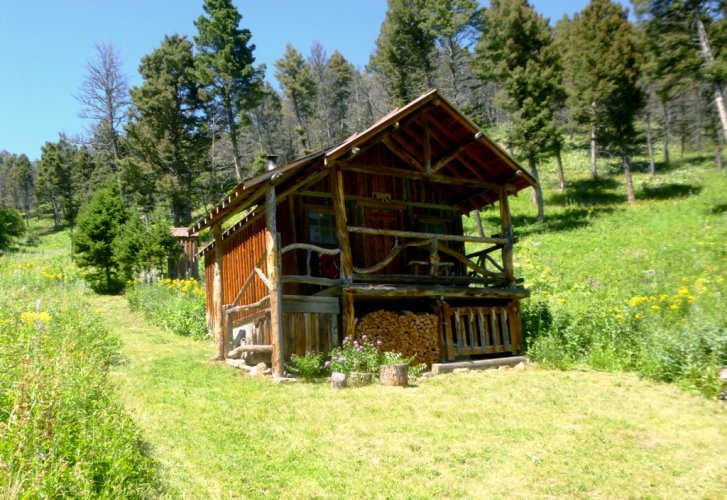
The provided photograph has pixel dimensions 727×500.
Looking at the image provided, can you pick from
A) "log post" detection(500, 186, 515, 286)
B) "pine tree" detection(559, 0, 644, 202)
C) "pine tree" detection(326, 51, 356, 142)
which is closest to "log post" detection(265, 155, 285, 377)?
"log post" detection(500, 186, 515, 286)

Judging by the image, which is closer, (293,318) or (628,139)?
(293,318)

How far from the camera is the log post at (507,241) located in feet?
47.1

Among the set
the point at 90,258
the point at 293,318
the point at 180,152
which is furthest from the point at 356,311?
the point at 180,152

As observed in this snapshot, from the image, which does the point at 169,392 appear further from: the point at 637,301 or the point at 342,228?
the point at 637,301

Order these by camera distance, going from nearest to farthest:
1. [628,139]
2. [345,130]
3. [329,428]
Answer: [329,428]
[628,139]
[345,130]

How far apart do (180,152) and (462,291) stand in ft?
89.8

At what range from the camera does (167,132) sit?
3491 cm

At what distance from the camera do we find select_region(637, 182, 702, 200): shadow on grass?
110 feet

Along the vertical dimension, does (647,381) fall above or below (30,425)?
below

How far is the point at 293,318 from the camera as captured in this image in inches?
473

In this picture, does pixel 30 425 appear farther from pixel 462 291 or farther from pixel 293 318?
pixel 462 291

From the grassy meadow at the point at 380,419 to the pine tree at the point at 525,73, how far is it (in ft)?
53.8

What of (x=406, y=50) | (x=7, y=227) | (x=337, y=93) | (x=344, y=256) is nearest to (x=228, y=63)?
(x=406, y=50)

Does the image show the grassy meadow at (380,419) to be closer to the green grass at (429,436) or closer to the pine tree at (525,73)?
the green grass at (429,436)
